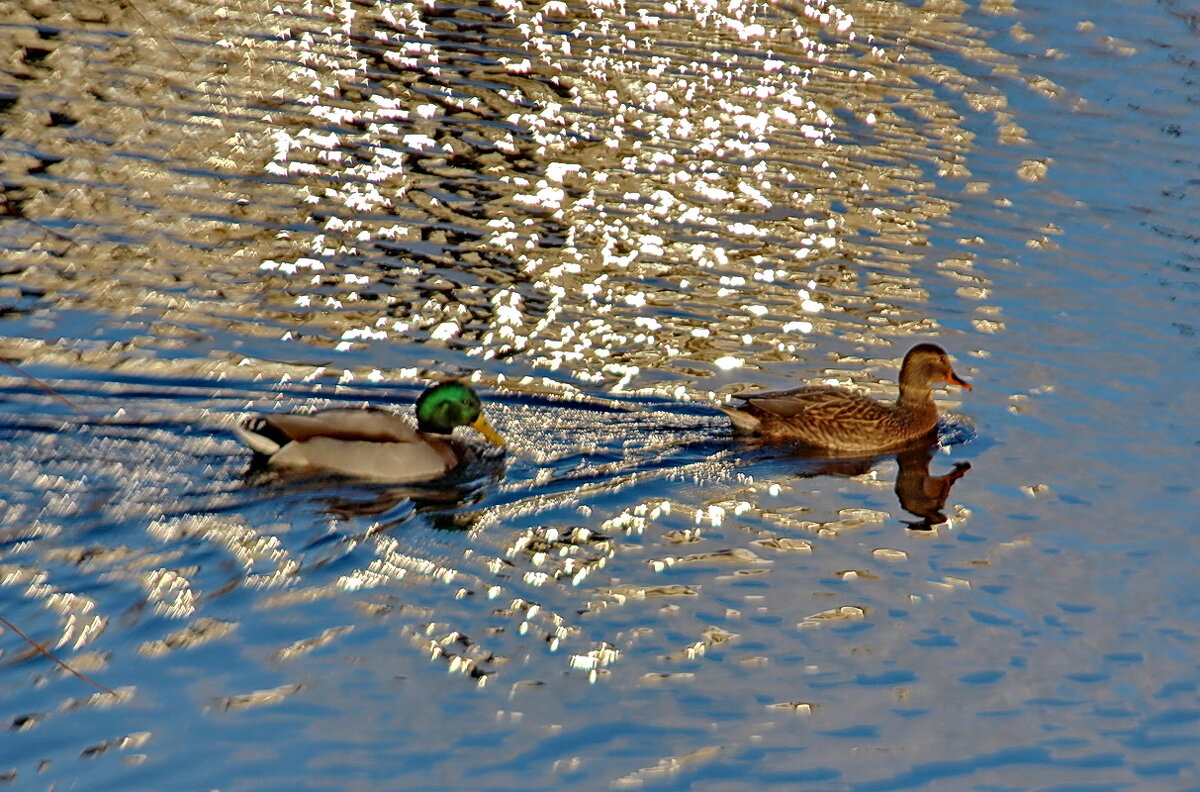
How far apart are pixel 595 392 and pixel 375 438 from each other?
7.52 ft

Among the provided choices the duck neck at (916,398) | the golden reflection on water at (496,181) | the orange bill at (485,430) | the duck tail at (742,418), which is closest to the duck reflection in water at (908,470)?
the duck tail at (742,418)

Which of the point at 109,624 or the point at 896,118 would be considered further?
the point at 896,118

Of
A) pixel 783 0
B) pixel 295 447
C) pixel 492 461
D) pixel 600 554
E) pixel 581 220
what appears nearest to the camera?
pixel 600 554

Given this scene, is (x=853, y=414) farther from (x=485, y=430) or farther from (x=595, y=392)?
(x=485, y=430)

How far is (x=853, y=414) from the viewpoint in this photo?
41.3ft

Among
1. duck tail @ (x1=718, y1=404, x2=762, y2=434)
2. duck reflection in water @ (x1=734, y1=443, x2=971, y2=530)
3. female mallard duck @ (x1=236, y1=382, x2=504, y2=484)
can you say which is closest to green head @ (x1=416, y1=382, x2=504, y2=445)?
female mallard duck @ (x1=236, y1=382, x2=504, y2=484)

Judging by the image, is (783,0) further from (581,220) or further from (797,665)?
(797,665)

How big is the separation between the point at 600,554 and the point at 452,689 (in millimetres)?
2020

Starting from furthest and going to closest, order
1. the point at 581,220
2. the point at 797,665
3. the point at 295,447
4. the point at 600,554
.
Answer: the point at 581,220 < the point at 295,447 < the point at 600,554 < the point at 797,665

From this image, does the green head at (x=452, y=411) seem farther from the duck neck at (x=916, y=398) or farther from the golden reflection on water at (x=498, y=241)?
the duck neck at (x=916, y=398)

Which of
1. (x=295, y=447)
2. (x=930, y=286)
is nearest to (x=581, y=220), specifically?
(x=930, y=286)

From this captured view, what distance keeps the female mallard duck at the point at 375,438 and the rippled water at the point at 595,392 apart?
0.23 m

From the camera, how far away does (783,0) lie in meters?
26.2

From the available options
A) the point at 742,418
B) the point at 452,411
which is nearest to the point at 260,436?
the point at 452,411
